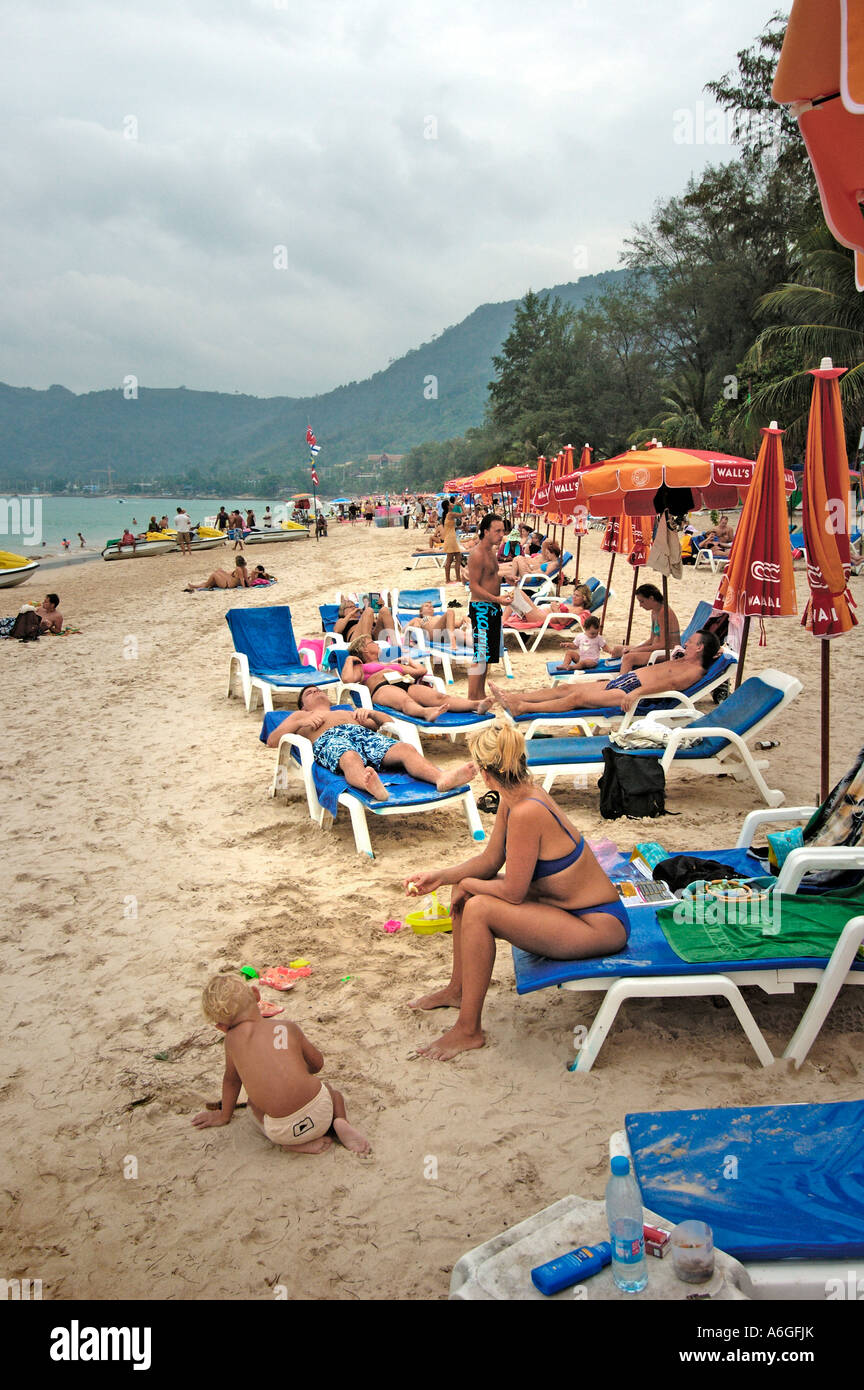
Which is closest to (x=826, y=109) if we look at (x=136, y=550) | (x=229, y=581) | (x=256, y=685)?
(x=256, y=685)

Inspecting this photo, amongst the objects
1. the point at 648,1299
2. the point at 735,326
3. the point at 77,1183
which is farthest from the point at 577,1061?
the point at 735,326

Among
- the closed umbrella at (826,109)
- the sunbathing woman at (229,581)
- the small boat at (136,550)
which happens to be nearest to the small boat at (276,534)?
the small boat at (136,550)

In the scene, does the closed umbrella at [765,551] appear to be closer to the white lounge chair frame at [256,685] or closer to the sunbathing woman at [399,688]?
the sunbathing woman at [399,688]

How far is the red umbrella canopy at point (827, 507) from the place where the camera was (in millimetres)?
4141

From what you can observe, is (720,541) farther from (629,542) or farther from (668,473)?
(668,473)

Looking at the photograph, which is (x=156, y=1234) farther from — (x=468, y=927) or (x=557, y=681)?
(x=557, y=681)

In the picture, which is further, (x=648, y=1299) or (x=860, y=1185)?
(x=860, y=1185)

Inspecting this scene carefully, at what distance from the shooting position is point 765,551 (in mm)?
4953

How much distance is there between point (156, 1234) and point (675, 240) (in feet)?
131

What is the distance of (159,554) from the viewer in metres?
32.9

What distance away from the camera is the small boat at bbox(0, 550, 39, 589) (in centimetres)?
2361

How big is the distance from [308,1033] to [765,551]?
3.58 meters

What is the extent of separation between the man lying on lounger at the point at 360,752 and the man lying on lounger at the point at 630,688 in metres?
1.36

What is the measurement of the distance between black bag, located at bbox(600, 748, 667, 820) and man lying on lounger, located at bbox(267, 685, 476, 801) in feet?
2.91
